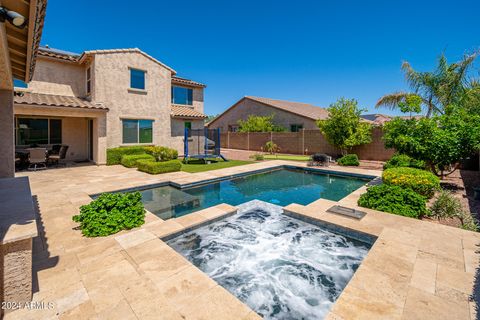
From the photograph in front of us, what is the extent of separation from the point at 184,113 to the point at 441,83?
697 inches

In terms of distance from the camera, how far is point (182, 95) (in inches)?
750

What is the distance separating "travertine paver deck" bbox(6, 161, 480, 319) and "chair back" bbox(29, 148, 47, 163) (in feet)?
26.8

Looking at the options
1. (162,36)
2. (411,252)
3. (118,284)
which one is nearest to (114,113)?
(162,36)

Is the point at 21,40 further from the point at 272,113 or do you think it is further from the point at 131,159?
the point at 272,113

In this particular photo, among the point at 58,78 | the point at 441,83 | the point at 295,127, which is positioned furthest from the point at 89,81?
the point at 441,83

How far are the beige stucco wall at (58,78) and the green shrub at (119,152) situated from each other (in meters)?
4.65

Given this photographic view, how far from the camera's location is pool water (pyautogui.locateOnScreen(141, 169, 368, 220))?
8.11m

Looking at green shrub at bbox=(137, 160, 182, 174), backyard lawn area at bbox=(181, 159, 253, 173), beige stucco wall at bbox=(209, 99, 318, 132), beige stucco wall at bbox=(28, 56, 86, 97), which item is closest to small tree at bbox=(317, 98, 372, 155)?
beige stucco wall at bbox=(209, 99, 318, 132)

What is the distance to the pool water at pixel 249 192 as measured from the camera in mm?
8109

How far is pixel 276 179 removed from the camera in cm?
1263

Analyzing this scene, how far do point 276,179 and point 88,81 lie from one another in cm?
1345

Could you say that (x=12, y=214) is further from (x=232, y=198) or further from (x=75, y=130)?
(x=75, y=130)

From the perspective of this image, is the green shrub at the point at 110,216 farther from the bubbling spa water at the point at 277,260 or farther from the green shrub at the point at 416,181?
the green shrub at the point at 416,181

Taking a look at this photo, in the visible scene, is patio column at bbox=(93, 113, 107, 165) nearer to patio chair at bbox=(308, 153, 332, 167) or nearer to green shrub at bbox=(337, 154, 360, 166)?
patio chair at bbox=(308, 153, 332, 167)
